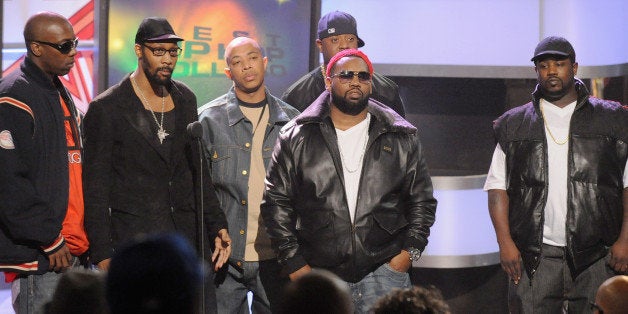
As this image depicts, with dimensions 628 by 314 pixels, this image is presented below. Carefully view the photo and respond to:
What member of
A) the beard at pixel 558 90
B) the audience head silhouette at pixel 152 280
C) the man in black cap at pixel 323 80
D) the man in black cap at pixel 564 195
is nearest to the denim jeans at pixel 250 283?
the man in black cap at pixel 323 80

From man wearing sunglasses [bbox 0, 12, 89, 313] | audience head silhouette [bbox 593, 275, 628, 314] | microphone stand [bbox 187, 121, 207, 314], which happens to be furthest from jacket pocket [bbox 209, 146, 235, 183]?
audience head silhouette [bbox 593, 275, 628, 314]

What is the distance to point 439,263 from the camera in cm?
777

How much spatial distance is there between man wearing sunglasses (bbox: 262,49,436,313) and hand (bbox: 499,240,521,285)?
578mm

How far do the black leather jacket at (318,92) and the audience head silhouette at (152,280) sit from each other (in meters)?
4.26

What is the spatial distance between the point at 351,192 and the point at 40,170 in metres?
1.67

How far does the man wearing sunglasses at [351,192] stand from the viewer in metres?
5.57

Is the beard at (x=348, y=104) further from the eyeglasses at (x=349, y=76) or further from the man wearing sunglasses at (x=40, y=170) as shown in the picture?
the man wearing sunglasses at (x=40, y=170)

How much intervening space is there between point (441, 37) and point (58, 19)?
3613mm

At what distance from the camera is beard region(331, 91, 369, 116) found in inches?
224

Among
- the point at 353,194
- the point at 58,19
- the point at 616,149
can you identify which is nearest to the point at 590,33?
the point at 616,149

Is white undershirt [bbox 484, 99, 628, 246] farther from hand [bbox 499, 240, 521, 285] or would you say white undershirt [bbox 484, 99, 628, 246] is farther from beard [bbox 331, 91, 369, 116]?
beard [bbox 331, 91, 369, 116]

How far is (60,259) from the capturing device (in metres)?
5.08

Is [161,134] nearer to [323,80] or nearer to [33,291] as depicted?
[33,291]

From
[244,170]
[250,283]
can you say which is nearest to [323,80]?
[244,170]
